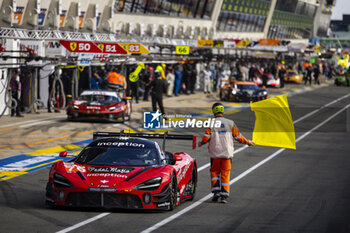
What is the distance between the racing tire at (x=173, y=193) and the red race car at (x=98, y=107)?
1802 cm

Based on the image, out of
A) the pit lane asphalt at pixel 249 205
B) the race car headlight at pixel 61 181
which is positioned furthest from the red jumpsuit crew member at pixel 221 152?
the race car headlight at pixel 61 181

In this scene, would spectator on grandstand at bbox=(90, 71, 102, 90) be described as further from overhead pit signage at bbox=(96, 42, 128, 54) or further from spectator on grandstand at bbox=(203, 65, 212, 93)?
spectator on grandstand at bbox=(203, 65, 212, 93)

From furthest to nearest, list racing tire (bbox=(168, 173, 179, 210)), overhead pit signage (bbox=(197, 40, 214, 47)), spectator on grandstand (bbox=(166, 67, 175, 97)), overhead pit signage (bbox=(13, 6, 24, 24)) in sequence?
overhead pit signage (bbox=(197, 40, 214, 47)), spectator on grandstand (bbox=(166, 67, 175, 97)), overhead pit signage (bbox=(13, 6, 24, 24)), racing tire (bbox=(168, 173, 179, 210))

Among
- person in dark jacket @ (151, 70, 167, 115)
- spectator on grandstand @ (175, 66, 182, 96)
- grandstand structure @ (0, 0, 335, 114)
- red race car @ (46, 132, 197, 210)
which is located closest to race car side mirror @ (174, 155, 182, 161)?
red race car @ (46, 132, 197, 210)

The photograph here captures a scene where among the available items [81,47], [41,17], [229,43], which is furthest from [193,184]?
[229,43]

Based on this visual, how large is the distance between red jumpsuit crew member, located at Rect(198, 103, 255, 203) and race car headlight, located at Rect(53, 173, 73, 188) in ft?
8.64

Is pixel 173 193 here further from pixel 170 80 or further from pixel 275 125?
pixel 170 80

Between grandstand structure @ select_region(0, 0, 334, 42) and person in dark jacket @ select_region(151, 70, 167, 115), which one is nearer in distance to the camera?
person in dark jacket @ select_region(151, 70, 167, 115)

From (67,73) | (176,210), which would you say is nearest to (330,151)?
(176,210)

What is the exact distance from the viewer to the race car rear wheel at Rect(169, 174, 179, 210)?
1203 centimetres

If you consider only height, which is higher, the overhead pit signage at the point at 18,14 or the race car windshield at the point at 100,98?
the overhead pit signage at the point at 18,14

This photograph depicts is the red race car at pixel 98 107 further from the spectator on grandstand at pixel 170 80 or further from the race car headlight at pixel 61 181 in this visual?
the race car headlight at pixel 61 181

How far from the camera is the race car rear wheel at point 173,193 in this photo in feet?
39.5

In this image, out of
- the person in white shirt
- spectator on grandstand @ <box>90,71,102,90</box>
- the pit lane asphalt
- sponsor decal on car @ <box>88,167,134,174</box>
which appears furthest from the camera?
the person in white shirt
